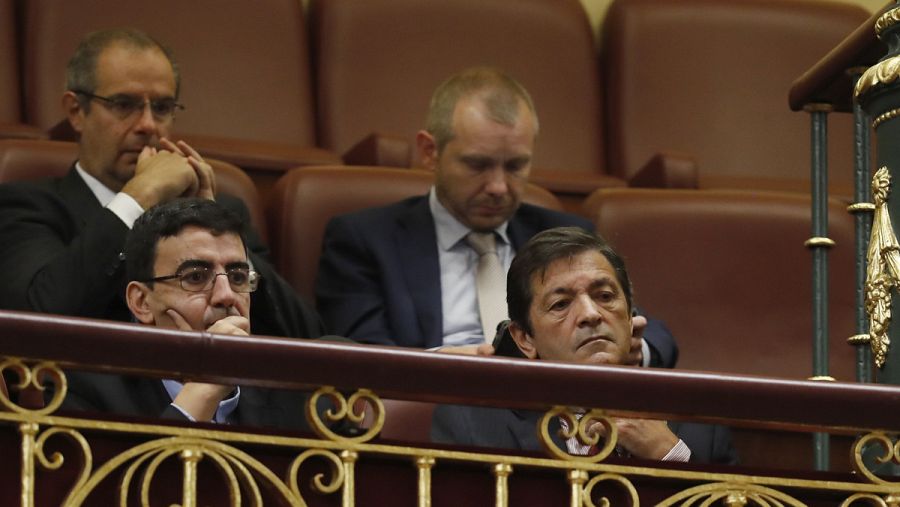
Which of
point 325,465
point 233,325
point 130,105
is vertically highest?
point 130,105

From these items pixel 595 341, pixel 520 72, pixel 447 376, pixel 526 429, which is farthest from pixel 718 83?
pixel 447 376

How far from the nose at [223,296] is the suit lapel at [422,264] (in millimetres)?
314

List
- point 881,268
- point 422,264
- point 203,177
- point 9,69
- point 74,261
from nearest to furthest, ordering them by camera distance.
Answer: point 881,268 < point 74,261 < point 203,177 < point 422,264 < point 9,69

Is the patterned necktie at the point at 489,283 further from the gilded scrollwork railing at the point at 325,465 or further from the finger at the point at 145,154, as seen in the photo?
the gilded scrollwork railing at the point at 325,465

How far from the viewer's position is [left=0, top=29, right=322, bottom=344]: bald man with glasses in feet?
3.87

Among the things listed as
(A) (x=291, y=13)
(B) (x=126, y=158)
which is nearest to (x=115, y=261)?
(B) (x=126, y=158)

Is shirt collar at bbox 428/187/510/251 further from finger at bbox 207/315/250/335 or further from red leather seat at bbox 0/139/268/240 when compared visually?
finger at bbox 207/315/250/335

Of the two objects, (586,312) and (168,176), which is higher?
(168,176)

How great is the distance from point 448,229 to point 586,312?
0.36 metres

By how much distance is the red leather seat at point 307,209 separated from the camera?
4.67 ft

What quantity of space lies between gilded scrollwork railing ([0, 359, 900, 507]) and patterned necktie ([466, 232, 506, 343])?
20.9 inches

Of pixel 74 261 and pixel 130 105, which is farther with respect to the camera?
pixel 130 105

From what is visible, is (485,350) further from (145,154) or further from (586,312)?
(145,154)

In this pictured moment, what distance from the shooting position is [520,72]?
1.77 metres
